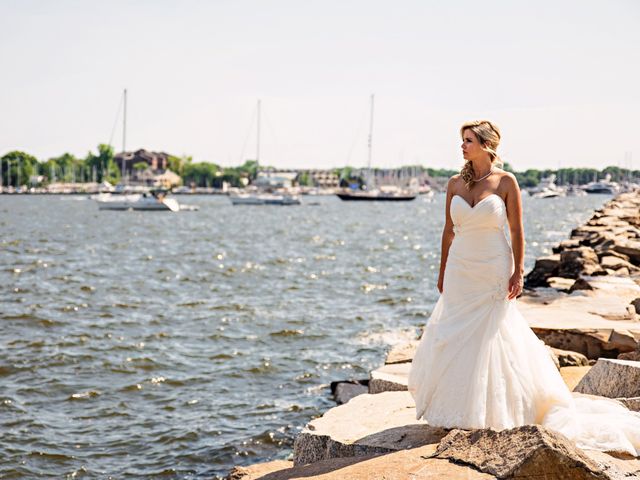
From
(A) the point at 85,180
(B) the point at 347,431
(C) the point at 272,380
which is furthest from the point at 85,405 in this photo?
(A) the point at 85,180

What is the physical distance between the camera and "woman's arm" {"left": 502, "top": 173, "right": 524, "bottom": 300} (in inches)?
215

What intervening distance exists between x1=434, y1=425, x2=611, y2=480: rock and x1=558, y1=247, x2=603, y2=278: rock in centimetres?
1078

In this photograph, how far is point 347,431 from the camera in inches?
234

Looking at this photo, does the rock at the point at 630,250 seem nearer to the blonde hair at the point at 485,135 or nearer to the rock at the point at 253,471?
the rock at the point at 253,471

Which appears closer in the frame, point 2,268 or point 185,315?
point 185,315

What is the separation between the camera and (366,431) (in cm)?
588

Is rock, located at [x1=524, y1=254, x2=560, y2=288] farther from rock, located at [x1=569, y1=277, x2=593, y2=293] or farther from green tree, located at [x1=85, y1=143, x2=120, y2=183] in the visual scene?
green tree, located at [x1=85, y1=143, x2=120, y2=183]

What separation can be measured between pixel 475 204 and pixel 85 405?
6.92 m

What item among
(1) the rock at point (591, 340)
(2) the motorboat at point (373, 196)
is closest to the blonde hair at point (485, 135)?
(1) the rock at point (591, 340)

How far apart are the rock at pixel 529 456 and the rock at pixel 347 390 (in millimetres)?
6040

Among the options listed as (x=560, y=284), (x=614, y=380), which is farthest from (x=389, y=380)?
(x=560, y=284)

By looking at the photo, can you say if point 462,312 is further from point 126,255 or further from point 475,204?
point 126,255

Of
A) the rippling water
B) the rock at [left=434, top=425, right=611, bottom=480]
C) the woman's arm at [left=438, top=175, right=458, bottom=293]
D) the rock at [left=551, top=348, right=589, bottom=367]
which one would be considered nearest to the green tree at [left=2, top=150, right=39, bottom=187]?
the rippling water

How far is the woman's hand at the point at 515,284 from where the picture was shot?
5434 mm
